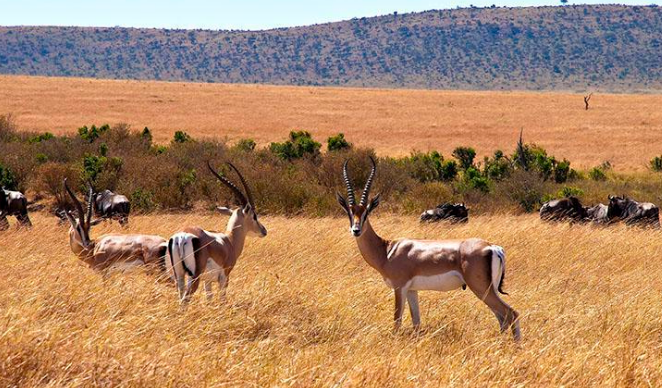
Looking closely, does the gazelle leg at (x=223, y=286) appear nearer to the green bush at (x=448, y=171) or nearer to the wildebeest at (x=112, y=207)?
the wildebeest at (x=112, y=207)

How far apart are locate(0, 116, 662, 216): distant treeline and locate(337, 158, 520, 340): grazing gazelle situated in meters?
11.3

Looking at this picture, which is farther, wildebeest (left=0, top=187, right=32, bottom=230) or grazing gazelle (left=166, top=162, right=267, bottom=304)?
wildebeest (left=0, top=187, right=32, bottom=230)

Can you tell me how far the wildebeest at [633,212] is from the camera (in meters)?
17.4

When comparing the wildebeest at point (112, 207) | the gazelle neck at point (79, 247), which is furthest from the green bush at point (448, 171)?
the gazelle neck at point (79, 247)

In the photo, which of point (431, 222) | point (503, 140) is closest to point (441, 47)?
point (503, 140)

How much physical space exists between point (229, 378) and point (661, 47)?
152 meters

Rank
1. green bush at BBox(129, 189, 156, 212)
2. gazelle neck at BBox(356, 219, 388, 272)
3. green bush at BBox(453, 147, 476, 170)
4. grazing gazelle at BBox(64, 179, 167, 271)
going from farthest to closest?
green bush at BBox(453, 147, 476, 170) < green bush at BBox(129, 189, 156, 212) < grazing gazelle at BBox(64, 179, 167, 271) < gazelle neck at BBox(356, 219, 388, 272)

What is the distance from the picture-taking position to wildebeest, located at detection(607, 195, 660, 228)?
17.4 metres

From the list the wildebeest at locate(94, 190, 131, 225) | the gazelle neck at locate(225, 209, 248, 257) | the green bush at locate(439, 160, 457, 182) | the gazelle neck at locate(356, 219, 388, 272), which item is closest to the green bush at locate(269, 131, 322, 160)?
the green bush at locate(439, 160, 457, 182)

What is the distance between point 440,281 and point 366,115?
59.8 meters

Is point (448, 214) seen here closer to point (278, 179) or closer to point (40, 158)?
point (278, 179)

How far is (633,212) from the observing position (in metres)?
17.7

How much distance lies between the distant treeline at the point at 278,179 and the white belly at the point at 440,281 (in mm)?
11533

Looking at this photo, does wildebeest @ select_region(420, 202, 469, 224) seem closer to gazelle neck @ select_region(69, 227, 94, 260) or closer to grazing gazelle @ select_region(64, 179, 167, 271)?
gazelle neck @ select_region(69, 227, 94, 260)
